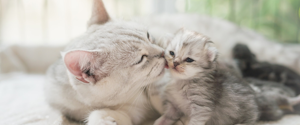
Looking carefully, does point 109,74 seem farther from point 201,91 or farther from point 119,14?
point 119,14

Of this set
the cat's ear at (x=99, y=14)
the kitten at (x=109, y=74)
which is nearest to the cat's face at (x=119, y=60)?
the kitten at (x=109, y=74)

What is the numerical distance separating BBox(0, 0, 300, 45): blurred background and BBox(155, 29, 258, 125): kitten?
1.29 meters

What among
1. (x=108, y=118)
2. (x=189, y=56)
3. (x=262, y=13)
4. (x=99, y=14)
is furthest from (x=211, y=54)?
(x=262, y=13)

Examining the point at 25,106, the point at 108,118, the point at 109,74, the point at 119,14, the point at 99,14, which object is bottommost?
the point at 25,106

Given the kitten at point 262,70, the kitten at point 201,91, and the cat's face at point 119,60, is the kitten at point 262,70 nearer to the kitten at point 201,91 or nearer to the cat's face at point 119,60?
the kitten at point 201,91

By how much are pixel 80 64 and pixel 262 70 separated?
164 cm

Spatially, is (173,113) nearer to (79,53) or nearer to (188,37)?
(188,37)

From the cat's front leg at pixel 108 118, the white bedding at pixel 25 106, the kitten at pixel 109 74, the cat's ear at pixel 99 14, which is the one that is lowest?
the white bedding at pixel 25 106

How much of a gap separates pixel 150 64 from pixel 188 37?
0.29 m

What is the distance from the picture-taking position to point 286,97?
5.34 ft

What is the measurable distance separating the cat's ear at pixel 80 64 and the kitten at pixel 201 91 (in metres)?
0.43

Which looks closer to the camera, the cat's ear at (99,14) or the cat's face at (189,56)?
the cat's face at (189,56)

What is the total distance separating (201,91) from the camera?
4.26 ft

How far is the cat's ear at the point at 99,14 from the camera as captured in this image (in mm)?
1516
